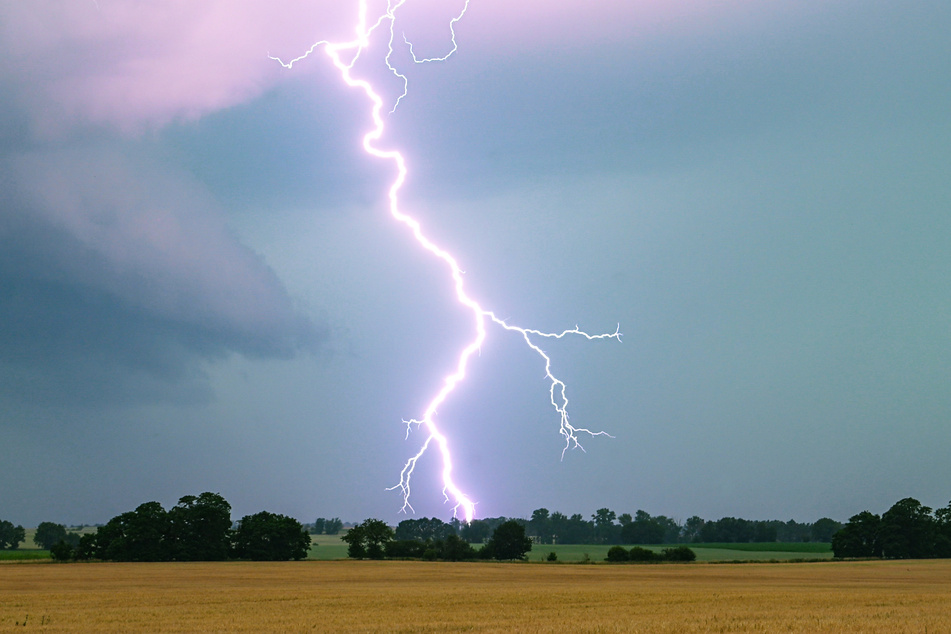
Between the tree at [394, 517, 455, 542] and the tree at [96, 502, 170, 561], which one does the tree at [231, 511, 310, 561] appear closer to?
the tree at [96, 502, 170, 561]

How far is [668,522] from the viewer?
16812cm

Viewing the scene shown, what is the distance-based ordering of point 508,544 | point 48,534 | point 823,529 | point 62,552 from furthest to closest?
point 823,529
point 48,534
point 508,544
point 62,552

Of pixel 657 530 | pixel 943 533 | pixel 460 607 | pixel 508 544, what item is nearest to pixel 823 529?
pixel 657 530

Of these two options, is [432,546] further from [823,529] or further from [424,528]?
[823,529]

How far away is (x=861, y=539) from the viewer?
251 ft

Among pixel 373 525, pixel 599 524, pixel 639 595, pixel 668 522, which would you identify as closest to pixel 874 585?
pixel 639 595

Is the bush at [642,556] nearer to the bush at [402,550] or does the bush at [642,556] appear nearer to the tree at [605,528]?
the bush at [402,550]

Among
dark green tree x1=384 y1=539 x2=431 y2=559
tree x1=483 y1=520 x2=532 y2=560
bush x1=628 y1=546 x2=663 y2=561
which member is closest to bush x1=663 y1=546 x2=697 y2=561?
bush x1=628 y1=546 x2=663 y2=561

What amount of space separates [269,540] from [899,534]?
5535cm

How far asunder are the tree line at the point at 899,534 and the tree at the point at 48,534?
102m

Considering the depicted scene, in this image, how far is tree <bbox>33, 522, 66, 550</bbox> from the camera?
117625mm

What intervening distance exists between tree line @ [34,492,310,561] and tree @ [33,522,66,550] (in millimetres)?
56062

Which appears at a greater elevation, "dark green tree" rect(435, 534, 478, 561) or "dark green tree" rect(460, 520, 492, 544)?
"dark green tree" rect(460, 520, 492, 544)

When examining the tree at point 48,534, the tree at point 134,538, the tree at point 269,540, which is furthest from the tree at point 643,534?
the tree at point 48,534
